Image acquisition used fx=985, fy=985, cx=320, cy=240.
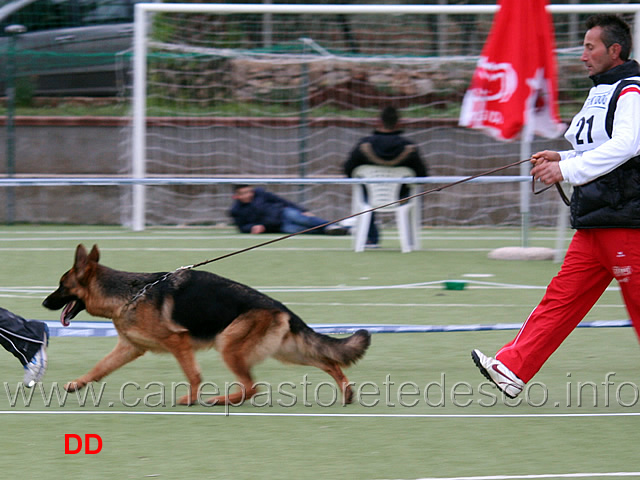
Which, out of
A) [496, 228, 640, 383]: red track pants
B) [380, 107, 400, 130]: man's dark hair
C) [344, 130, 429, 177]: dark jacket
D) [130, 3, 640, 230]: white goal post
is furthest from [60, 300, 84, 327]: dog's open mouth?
[130, 3, 640, 230]: white goal post

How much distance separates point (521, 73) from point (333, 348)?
279 inches

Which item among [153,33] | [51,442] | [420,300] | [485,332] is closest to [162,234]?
[153,33]

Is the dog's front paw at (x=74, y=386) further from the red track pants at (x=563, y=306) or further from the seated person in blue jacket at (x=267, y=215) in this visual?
the seated person in blue jacket at (x=267, y=215)

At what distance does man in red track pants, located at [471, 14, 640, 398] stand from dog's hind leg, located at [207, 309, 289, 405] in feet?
3.72

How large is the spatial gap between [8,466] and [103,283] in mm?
1510

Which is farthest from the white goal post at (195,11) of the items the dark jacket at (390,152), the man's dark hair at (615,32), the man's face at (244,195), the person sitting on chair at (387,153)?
the man's dark hair at (615,32)

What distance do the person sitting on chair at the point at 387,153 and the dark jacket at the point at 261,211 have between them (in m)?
1.66

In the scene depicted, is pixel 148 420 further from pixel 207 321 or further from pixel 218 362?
pixel 218 362

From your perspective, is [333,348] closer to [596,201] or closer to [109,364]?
[109,364]

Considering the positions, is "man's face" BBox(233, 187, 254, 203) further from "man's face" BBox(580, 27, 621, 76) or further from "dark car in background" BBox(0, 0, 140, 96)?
"man's face" BBox(580, 27, 621, 76)

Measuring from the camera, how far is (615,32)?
5.14 m

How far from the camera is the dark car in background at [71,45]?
671 inches

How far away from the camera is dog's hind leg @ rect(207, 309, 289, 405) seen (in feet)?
17.8

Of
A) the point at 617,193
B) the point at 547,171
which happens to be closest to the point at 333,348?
the point at 547,171
